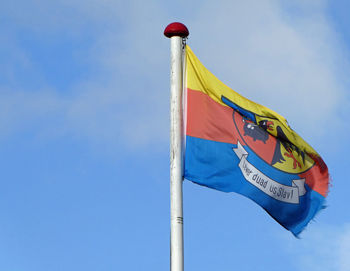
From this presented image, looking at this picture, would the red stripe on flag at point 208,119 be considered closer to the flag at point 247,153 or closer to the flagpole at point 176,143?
the flag at point 247,153

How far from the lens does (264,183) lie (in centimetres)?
1202

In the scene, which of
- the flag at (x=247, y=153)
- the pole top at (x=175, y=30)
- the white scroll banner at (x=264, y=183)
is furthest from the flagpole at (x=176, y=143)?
the white scroll banner at (x=264, y=183)

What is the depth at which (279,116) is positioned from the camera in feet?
44.5

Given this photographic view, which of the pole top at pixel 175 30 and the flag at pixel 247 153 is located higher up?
the pole top at pixel 175 30

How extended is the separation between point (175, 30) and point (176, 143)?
6.42ft

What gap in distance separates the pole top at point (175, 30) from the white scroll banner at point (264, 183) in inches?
83.9

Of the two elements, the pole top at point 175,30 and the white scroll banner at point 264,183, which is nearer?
the pole top at point 175,30

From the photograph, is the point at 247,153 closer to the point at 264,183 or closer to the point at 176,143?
the point at 264,183

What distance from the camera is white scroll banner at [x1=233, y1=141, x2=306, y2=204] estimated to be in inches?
464

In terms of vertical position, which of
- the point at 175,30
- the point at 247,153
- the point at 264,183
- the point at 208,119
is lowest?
the point at 264,183

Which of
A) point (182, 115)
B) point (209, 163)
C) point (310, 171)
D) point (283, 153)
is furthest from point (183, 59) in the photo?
point (310, 171)

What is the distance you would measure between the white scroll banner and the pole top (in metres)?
2.13

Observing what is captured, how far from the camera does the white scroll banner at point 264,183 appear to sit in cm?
1178

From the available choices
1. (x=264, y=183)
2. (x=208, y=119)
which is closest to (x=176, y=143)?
(x=208, y=119)
